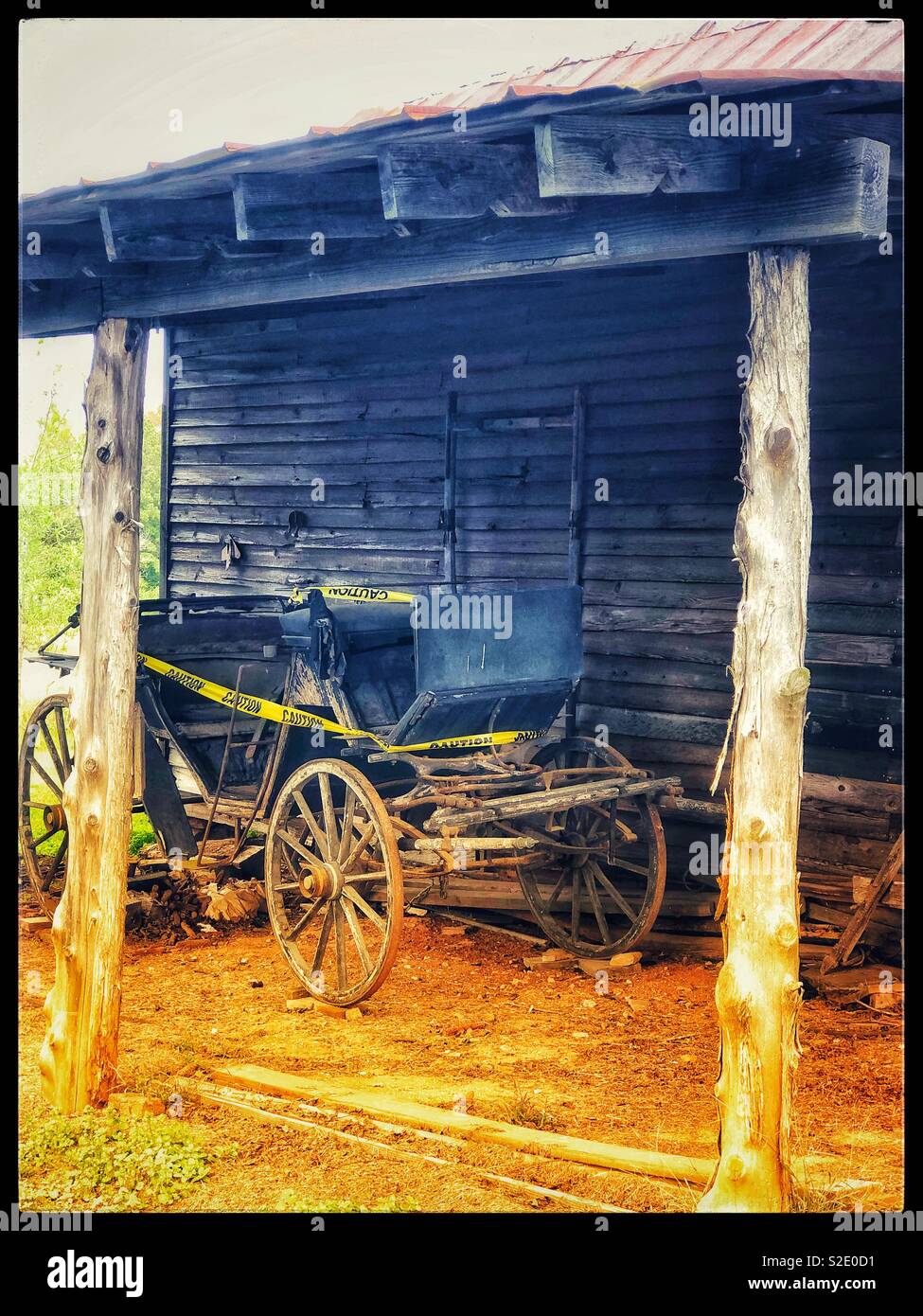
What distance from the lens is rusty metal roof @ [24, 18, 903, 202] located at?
3.56m

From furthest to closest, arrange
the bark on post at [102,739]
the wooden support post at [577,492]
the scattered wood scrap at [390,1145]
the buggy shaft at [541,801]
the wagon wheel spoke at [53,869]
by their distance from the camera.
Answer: the wagon wheel spoke at [53,869]
the wooden support post at [577,492]
the buggy shaft at [541,801]
the bark on post at [102,739]
the scattered wood scrap at [390,1145]

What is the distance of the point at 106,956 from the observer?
5324 millimetres

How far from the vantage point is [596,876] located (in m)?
7.30

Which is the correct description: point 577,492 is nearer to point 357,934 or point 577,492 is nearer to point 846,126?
point 357,934

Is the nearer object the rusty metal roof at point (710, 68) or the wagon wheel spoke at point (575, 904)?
the rusty metal roof at point (710, 68)

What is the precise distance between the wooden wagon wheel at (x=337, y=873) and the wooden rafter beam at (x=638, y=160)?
3232 millimetres

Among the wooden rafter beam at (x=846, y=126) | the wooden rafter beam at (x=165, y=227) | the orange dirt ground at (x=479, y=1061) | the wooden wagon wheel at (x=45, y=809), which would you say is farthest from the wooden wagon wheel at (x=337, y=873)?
the wooden rafter beam at (x=846, y=126)

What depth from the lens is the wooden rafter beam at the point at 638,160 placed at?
4062 mm

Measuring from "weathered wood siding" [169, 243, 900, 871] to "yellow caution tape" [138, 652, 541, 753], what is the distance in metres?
1.49

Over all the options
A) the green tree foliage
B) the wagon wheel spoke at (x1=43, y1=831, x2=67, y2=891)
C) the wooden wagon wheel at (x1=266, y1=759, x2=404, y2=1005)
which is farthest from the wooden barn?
the green tree foliage

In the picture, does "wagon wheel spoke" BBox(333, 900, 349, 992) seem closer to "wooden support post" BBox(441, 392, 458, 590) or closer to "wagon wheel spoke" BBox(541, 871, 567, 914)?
"wagon wheel spoke" BBox(541, 871, 567, 914)

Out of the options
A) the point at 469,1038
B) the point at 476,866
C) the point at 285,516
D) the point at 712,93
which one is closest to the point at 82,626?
the point at 476,866

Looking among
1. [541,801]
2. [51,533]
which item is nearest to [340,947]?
[541,801]

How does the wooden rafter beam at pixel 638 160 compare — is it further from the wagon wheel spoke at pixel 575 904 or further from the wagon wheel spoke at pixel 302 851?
the wagon wheel spoke at pixel 575 904
